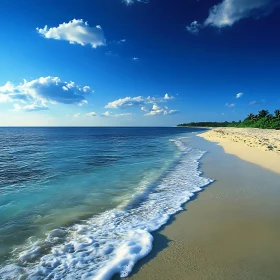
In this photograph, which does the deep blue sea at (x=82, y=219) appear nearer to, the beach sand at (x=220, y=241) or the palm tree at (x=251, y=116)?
the beach sand at (x=220, y=241)

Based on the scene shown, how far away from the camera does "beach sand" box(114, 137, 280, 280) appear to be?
4.04 meters

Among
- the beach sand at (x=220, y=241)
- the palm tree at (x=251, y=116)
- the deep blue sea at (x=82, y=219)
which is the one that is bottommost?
the deep blue sea at (x=82, y=219)

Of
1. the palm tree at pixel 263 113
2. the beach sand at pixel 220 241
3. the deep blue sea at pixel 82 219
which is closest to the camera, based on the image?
the beach sand at pixel 220 241

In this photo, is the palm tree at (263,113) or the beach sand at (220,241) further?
the palm tree at (263,113)

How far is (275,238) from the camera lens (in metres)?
5.15

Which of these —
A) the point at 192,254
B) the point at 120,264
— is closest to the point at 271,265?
the point at 192,254

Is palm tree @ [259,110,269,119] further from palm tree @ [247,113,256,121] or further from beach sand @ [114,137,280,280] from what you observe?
beach sand @ [114,137,280,280]

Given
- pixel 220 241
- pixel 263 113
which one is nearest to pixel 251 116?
pixel 263 113

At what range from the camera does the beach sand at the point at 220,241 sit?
4.04 m

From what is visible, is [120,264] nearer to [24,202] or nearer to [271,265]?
[271,265]

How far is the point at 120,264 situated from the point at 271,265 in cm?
297

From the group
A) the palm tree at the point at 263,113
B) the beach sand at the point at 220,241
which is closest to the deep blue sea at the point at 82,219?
the beach sand at the point at 220,241

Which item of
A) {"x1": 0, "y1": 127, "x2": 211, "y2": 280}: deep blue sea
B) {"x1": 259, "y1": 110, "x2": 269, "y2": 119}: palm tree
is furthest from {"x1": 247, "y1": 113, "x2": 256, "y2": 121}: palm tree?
{"x1": 0, "y1": 127, "x2": 211, "y2": 280}: deep blue sea

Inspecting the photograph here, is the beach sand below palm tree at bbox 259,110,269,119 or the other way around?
below
